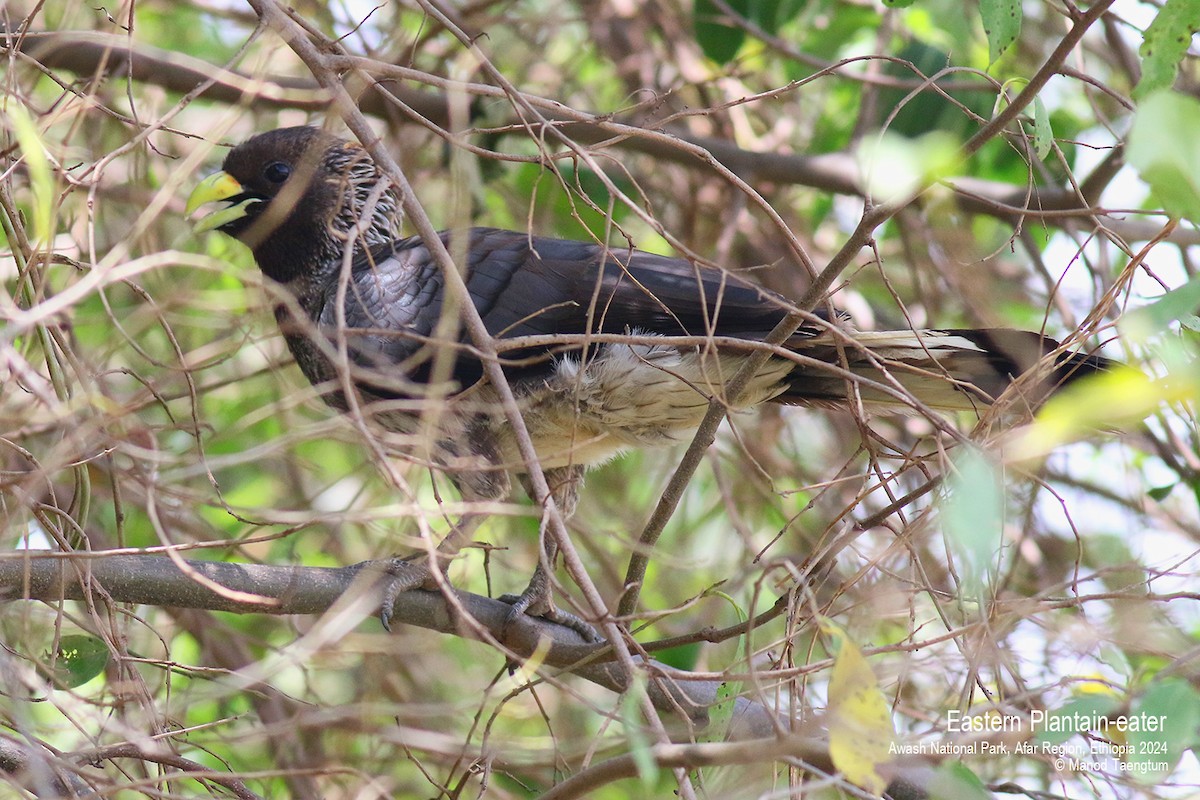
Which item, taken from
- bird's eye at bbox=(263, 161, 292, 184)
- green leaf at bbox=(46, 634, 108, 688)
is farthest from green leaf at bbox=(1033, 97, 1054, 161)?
bird's eye at bbox=(263, 161, 292, 184)

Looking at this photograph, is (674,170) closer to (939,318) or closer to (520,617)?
(939,318)

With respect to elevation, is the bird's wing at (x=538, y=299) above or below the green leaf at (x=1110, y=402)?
above

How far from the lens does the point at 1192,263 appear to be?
3.79 metres

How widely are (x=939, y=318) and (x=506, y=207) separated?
6.19 feet

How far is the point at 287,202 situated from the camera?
3482 millimetres

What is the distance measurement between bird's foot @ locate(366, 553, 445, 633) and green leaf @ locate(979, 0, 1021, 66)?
69.5 inches

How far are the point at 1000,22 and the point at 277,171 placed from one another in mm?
2405

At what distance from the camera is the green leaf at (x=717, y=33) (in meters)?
4.31

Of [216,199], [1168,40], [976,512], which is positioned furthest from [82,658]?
[1168,40]

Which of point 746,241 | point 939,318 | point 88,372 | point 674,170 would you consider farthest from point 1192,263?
point 88,372

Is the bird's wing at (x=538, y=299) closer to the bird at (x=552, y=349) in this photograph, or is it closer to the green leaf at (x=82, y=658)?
the bird at (x=552, y=349)

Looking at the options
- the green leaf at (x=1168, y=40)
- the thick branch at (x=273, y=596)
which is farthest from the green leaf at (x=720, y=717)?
the green leaf at (x=1168, y=40)

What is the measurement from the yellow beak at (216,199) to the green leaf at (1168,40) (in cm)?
271

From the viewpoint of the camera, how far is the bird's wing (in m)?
3.06
